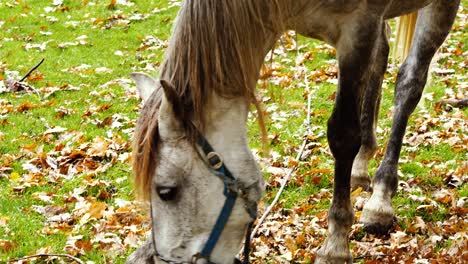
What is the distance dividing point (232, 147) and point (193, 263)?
21.5 inches

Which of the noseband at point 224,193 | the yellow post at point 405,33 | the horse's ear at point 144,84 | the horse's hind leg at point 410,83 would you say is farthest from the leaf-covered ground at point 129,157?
the yellow post at point 405,33

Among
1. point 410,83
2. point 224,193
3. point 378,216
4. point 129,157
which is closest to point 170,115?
point 224,193

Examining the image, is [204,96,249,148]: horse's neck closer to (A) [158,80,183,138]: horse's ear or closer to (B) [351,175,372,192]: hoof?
(A) [158,80,183,138]: horse's ear

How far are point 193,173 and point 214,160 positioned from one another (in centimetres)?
11

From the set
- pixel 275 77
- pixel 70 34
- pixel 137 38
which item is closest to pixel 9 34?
pixel 70 34

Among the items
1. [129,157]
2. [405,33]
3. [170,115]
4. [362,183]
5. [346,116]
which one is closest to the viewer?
[170,115]

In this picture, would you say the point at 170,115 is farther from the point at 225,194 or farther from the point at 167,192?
the point at 225,194

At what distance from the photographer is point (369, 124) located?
4.94 meters

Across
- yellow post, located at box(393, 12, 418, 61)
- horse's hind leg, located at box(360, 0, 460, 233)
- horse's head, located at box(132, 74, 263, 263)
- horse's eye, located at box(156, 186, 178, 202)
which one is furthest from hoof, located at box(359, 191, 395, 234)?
horse's eye, located at box(156, 186, 178, 202)

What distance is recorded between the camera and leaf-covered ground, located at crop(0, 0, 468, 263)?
404 cm

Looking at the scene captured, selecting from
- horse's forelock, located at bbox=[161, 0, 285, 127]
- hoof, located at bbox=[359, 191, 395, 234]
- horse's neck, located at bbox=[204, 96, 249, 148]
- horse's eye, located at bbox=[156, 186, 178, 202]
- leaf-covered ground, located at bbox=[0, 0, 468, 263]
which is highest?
horse's forelock, located at bbox=[161, 0, 285, 127]

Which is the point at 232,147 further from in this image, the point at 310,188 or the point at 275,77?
the point at 275,77

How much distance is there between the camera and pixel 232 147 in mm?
2732

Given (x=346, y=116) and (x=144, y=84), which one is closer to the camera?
(x=144, y=84)
